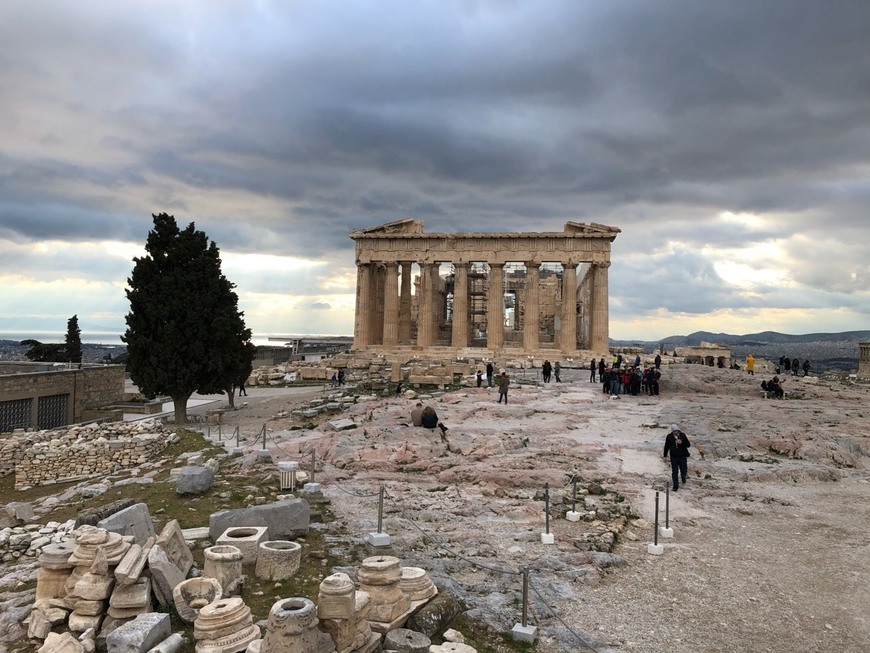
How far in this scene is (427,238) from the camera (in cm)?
4816

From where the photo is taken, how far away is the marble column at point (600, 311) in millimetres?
46031

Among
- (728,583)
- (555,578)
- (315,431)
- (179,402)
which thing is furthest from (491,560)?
(179,402)

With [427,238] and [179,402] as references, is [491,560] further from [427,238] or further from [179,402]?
[427,238]

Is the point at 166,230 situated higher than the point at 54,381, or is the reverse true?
the point at 166,230

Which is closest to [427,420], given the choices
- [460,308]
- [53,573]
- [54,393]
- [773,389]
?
[53,573]

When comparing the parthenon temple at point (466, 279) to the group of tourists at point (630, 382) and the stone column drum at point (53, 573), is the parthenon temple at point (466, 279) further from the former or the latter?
the stone column drum at point (53, 573)

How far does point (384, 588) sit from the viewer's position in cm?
778

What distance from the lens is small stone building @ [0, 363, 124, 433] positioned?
2586 cm

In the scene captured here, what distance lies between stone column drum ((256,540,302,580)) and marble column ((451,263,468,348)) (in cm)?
3869

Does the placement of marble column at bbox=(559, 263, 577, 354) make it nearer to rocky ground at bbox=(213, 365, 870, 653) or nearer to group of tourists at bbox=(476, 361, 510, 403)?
Result: group of tourists at bbox=(476, 361, 510, 403)

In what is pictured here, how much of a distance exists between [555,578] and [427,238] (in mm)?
40253

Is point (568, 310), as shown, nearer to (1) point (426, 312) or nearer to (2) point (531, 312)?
(2) point (531, 312)

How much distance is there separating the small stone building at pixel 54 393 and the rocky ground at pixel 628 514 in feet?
35.5

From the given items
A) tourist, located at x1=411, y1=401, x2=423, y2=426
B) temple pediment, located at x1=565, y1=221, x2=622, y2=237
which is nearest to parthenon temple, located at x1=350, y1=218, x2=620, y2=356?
temple pediment, located at x1=565, y1=221, x2=622, y2=237
